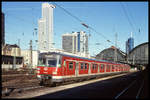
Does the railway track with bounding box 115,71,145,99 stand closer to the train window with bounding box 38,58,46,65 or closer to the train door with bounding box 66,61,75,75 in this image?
the train door with bounding box 66,61,75,75

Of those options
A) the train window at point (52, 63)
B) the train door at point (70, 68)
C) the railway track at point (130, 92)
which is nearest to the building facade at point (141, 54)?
the railway track at point (130, 92)

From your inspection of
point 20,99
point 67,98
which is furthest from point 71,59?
point 20,99

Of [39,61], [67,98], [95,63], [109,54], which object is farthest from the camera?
[109,54]

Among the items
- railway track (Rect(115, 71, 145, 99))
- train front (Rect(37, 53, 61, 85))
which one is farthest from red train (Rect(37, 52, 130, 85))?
railway track (Rect(115, 71, 145, 99))

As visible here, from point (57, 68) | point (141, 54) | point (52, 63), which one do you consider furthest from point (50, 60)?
point (141, 54)

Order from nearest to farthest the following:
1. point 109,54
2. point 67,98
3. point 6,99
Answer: point 6,99 → point 67,98 → point 109,54

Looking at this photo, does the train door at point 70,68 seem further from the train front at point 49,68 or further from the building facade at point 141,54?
the building facade at point 141,54

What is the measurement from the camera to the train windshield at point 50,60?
1653cm

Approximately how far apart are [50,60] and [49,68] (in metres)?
0.74

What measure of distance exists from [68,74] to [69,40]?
47530mm

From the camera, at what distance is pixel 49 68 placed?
1644 centimetres

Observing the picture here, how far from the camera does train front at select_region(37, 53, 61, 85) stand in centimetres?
1630

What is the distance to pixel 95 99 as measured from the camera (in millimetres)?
11523

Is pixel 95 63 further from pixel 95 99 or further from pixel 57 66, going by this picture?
pixel 95 99
